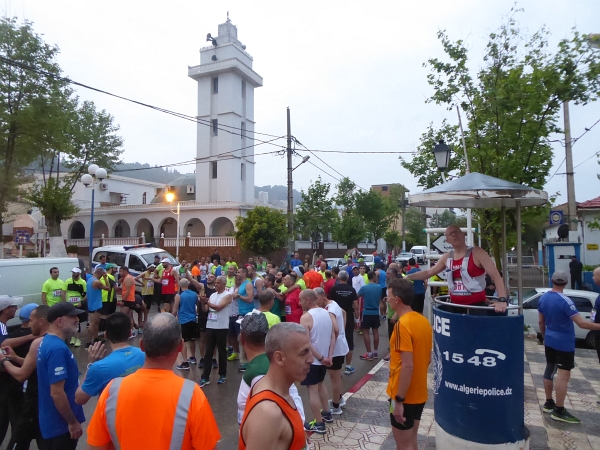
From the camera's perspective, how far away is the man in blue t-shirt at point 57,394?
3.16m

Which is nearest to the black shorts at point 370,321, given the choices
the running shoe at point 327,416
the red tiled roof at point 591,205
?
the running shoe at point 327,416

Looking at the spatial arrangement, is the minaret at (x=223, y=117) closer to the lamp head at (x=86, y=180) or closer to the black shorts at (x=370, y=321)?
the lamp head at (x=86, y=180)

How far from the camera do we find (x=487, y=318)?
12.2 ft

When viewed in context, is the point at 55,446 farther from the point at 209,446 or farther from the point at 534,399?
the point at 534,399

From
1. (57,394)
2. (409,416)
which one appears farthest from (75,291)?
(409,416)

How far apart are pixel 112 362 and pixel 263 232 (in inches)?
948

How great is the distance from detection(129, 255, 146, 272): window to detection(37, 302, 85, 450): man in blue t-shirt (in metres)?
13.5

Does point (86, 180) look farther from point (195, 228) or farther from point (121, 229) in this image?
point (121, 229)

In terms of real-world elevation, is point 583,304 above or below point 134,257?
below

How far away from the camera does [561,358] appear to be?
→ 5.16m

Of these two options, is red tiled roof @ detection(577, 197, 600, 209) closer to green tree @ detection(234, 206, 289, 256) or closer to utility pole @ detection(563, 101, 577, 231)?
utility pole @ detection(563, 101, 577, 231)

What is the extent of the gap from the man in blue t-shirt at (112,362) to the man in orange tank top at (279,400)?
1303 mm

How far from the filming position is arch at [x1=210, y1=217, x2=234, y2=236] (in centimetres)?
3497

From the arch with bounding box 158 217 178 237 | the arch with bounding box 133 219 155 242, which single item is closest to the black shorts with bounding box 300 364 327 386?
the arch with bounding box 158 217 178 237
